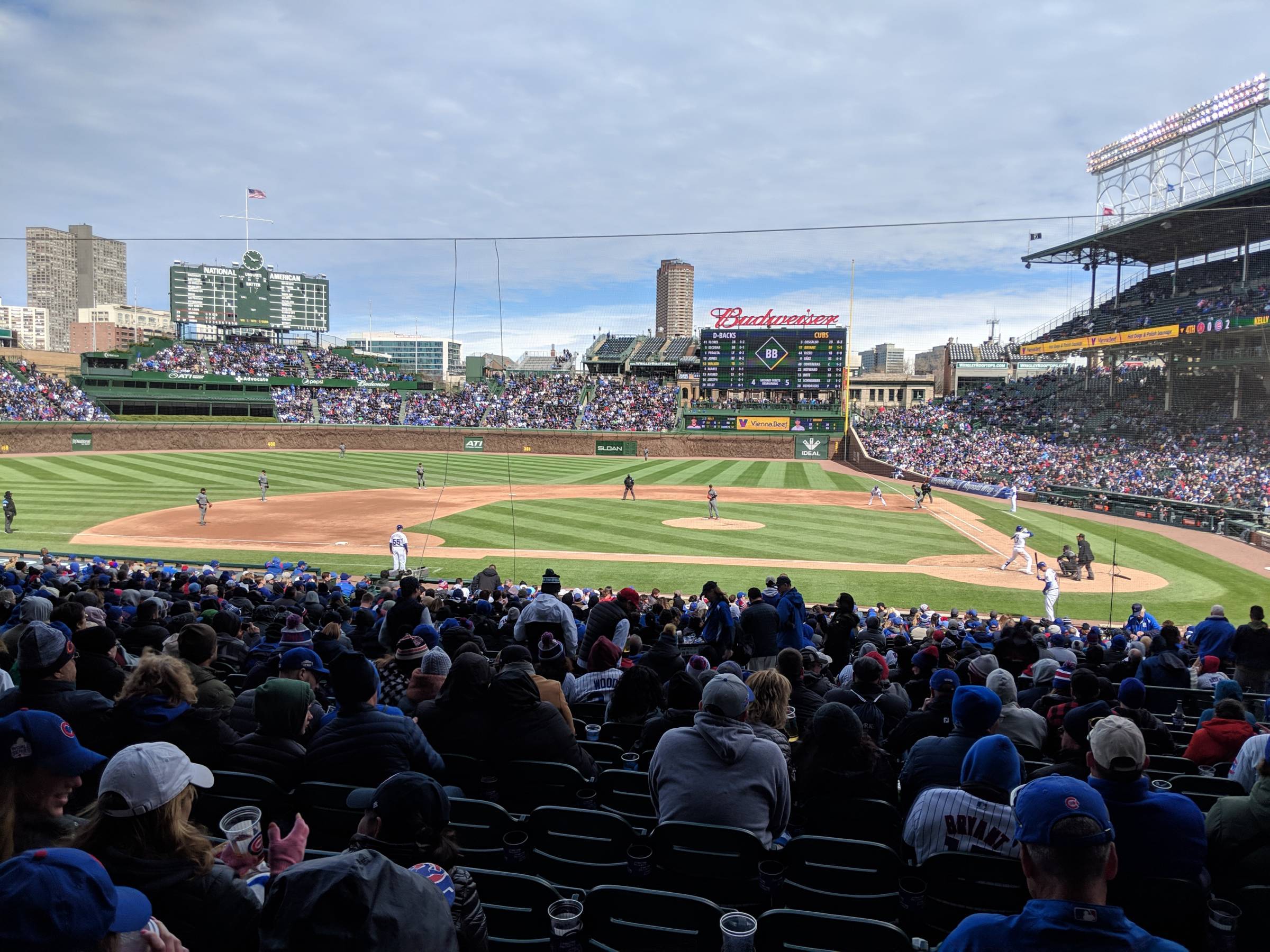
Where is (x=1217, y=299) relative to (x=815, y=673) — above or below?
above

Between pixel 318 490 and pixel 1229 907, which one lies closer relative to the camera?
pixel 1229 907

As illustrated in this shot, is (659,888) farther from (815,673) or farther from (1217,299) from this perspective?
(1217,299)

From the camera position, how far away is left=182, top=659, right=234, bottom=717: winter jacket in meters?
5.81

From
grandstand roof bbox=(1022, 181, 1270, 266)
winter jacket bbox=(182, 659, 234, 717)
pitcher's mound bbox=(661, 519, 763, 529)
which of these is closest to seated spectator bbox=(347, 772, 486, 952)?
winter jacket bbox=(182, 659, 234, 717)

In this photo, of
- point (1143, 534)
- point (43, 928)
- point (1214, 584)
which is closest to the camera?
point (43, 928)

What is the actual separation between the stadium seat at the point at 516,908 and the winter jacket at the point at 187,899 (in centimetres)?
90

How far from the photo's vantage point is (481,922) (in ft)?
8.79

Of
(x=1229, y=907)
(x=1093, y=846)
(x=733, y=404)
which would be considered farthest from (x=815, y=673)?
(x=733, y=404)

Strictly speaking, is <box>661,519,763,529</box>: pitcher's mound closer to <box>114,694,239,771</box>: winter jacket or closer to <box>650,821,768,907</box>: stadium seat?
<box>114,694,239,771</box>: winter jacket

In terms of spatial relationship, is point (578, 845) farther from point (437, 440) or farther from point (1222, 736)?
point (437, 440)

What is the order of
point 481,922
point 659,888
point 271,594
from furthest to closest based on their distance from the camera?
1. point 271,594
2. point 659,888
3. point 481,922

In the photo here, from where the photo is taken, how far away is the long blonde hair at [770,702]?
5.38 metres

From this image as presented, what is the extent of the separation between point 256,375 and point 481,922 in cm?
8731

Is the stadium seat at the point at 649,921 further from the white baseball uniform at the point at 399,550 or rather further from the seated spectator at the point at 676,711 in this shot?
the white baseball uniform at the point at 399,550
